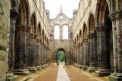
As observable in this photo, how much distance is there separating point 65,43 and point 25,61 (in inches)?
1128

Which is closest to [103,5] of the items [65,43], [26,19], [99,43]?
[99,43]

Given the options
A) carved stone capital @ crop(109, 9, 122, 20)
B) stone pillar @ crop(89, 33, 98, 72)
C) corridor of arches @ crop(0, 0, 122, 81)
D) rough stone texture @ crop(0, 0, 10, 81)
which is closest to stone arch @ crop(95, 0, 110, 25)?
corridor of arches @ crop(0, 0, 122, 81)

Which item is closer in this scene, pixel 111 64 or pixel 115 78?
pixel 115 78

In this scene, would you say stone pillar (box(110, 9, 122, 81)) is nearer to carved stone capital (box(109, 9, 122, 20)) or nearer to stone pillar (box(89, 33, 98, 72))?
carved stone capital (box(109, 9, 122, 20))

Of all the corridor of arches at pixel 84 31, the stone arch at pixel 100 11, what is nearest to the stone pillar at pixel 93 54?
the corridor of arches at pixel 84 31

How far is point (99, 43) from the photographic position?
1561 cm

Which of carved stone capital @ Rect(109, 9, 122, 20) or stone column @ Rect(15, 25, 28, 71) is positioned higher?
carved stone capital @ Rect(109, 9, 122, 20)

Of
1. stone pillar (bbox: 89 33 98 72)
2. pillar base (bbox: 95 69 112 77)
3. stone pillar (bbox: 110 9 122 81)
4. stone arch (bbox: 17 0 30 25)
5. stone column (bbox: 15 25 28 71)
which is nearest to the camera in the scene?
stone pillar (bbox: 110 9 122 81)

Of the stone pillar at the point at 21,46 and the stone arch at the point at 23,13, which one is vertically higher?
the stone arch at the point at 23,13

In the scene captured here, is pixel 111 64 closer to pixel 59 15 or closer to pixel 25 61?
pixel 25 61

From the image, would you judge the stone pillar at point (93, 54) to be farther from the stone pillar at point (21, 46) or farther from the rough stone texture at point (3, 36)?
the rough stone texture at point (3, 36)

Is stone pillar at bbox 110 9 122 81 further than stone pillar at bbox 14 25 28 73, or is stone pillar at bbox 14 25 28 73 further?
stone pillar at bbox 14 25 28 73

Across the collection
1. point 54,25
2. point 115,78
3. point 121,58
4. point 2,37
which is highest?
point 54,25

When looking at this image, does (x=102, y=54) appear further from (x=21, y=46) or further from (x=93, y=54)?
(x=21, y=46)
